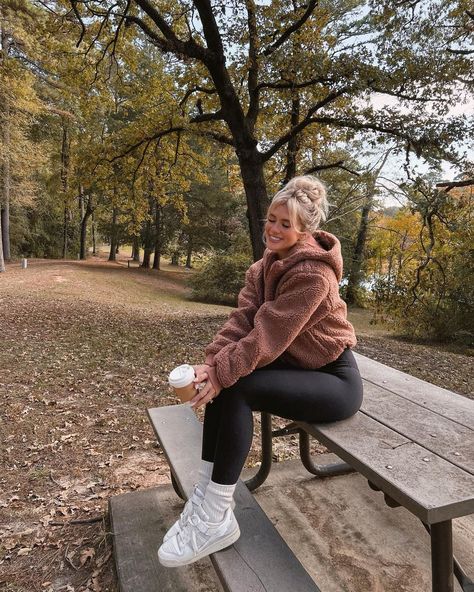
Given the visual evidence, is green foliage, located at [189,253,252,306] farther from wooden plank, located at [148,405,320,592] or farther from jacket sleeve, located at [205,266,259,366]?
wooden plank, located at [148,405,320,592]

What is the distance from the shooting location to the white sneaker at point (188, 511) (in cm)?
169

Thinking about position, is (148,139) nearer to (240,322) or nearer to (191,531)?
(240,322)

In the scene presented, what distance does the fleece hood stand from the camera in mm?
1835

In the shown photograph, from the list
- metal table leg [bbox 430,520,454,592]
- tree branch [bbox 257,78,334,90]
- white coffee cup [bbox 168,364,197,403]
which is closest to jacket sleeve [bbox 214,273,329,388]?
white coffee cup [bbox 168,364,197,403]

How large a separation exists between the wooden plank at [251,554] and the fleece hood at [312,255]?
3.18ft

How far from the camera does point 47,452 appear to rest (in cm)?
330

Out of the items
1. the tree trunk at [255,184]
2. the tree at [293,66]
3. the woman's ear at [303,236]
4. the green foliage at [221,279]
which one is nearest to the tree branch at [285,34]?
the tree at [293,66]

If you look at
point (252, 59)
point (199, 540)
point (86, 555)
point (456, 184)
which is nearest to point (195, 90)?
point (252, 59)

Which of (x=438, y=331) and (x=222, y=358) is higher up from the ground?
(x=222, y=358)

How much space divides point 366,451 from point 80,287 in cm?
1325

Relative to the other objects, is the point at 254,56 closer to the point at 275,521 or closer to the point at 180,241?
the point at 275,521

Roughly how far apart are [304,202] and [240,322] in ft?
2.08

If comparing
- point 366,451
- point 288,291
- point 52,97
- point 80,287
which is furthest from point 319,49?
point 52,97

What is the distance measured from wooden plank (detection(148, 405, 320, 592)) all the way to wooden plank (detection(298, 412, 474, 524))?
Answer: 395 mm
